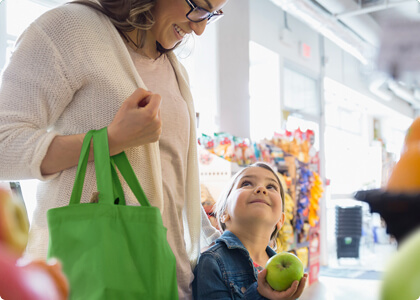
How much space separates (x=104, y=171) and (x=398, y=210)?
345 mm

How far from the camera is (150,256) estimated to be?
0.49 m

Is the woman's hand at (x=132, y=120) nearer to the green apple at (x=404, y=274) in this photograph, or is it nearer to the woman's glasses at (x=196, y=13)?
the woman's glasses at (x=196, y=13)

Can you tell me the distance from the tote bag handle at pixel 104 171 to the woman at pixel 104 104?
0.02 metres

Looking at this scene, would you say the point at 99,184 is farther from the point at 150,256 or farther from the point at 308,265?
the point at 308,265

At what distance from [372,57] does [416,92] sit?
0.04 metres

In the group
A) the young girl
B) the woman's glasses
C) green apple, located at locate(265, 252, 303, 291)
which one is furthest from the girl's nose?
Result: the woman's glasses

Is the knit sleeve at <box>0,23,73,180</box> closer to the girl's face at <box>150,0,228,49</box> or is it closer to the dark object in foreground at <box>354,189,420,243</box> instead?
the girl's face at <box>150,0,228,49</box>

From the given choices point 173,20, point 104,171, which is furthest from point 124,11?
point 104,171

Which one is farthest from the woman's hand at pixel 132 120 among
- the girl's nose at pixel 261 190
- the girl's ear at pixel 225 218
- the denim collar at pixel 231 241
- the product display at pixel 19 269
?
the girl's ear at pixel 225 218

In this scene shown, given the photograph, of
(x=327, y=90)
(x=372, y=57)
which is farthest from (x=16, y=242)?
(x=327, y=90)

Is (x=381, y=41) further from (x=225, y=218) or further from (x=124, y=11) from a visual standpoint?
(x=225, y=218)

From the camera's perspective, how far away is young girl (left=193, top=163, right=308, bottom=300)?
79 cm

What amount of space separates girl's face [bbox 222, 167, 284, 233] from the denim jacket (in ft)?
0.25

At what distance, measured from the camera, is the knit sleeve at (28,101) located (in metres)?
0.52
